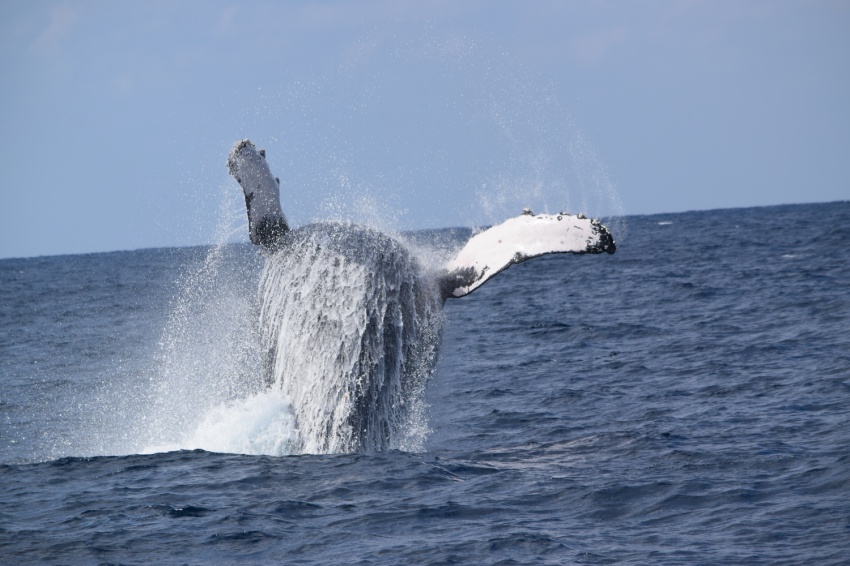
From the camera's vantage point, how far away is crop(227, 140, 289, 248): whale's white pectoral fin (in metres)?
9.21

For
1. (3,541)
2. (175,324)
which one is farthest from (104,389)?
(175,324)

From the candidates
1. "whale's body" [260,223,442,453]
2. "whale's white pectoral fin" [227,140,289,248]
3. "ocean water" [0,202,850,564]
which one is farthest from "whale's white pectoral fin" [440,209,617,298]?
"whale's white pectoral fin" [227,140,289,248]

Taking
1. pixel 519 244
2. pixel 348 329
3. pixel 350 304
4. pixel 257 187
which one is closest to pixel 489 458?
pixel 348 329

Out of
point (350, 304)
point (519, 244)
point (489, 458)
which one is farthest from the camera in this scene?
point (489, 458)

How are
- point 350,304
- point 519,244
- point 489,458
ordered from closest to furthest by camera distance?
point 519,244
point 350,304
point 489,458

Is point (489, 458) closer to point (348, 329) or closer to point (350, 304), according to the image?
point (348, 329)

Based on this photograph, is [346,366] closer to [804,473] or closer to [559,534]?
[559,534]

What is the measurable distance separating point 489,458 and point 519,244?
2897mm

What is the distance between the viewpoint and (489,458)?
10844 millimetres

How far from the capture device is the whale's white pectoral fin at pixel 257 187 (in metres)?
9.21

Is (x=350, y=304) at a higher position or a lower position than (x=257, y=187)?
lower

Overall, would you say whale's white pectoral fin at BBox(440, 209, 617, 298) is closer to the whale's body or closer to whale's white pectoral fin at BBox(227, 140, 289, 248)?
the whale's body

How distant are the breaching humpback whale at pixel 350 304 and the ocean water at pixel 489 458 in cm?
47

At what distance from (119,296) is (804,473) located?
39.2m
